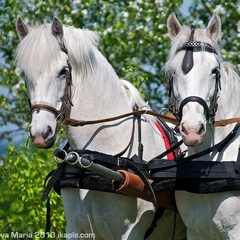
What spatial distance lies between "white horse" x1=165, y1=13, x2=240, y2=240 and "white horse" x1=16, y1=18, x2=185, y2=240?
43cm

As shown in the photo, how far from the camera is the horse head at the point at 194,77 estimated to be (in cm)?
547

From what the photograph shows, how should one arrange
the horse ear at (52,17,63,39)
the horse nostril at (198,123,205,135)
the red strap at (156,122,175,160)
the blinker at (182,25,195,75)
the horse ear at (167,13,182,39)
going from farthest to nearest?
the red strap at (156,122,175,160) < the horse ear at (52,17,63,39) < the horse ear at (167,13,182,39) < the blinker at (182,25,195,75) < the horse nostril at (198,123,205,135)

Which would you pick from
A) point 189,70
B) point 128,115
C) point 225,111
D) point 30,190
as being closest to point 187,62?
point 189,70

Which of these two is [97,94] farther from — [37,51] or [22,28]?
[22,28]

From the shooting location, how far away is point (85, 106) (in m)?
6.17

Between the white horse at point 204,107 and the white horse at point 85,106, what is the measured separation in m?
0.43

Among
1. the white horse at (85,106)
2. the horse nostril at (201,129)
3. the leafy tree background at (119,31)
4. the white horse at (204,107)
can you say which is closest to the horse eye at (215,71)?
the white horse at (204,107)

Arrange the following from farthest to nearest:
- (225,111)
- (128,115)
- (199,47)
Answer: (128,115)
(225,111)
(199,47)

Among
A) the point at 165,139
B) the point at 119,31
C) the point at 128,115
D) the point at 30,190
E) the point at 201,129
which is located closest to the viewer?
the point at 201,129

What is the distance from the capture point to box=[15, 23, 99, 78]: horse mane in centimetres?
589

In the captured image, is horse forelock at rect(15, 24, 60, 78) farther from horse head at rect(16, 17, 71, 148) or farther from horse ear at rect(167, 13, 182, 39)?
horse ear at rect(167, 13, 182, 39)

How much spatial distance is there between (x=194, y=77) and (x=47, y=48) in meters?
0.98

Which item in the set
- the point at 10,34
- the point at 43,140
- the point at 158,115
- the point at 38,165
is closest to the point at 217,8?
the point at 10,34

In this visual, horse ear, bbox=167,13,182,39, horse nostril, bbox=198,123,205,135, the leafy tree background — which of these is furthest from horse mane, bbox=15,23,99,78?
the leafy tree background
